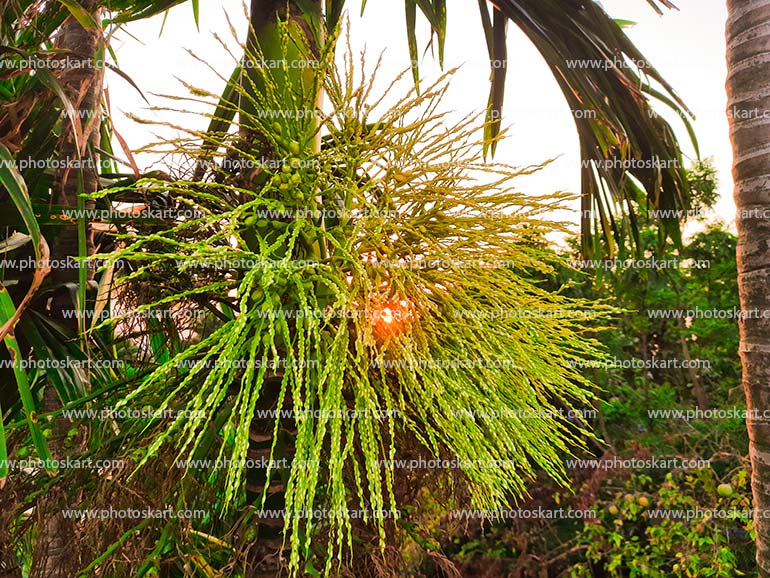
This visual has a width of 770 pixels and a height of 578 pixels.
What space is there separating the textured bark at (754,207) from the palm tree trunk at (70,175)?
5.65ft

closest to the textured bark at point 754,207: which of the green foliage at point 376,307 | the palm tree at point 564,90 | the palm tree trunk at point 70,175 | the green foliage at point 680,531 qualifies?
the palm tree at point 564,90

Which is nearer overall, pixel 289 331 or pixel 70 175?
pixel 289 331

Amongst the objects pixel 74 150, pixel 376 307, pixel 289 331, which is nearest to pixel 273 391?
pixel 289 331

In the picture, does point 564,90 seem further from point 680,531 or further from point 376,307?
point 680,531

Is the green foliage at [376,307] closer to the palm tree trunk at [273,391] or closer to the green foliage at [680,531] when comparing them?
the palm tree trunk at [273,391]

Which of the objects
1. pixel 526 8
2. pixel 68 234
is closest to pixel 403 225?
pixel 526 8

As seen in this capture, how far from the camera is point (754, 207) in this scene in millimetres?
1724

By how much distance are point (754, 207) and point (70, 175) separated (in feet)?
6.12

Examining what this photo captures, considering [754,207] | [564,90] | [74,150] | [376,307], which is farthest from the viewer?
[564,90]

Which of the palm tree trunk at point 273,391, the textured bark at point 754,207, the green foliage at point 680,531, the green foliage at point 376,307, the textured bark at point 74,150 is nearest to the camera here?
the green foliage at point 376,307

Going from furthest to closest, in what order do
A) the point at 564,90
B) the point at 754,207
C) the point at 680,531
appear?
the point at 680,531
the point at 564,90
the point at 754,207

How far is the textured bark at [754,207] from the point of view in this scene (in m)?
1.68

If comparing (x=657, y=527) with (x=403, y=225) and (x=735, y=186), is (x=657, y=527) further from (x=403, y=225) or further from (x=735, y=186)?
(x=403, y=225)

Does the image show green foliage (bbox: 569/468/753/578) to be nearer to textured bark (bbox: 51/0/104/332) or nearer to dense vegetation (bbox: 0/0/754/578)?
dense vegetation (bbox: 0/0/754/578)
